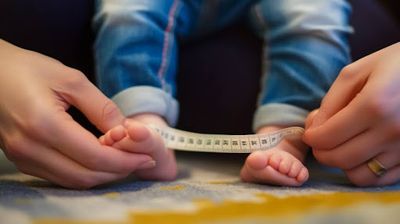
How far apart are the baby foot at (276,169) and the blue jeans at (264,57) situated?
0.12 m

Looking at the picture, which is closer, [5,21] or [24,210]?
[24,210]

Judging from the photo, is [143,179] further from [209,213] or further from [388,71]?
[388,71]

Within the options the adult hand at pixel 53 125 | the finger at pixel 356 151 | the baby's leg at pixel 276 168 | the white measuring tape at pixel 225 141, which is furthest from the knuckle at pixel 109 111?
the finger at pixel 356 151

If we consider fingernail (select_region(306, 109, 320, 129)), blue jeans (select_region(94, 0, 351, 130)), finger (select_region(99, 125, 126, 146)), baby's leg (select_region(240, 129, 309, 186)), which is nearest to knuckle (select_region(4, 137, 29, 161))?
finger (select_region(99, 125, 126, 146))

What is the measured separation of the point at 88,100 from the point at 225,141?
26cm

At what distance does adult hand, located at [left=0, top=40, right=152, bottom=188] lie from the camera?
0.71m

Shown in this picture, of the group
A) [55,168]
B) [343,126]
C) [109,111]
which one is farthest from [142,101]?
[343,126]

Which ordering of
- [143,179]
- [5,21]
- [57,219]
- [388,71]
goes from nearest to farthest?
[57,219]
[388,71]
[143,179]
[5,21]

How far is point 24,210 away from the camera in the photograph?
24.3 inches

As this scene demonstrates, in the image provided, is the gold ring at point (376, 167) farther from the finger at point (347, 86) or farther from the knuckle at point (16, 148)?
the knuckle at point (16, 148)

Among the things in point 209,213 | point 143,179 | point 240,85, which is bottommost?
point 209,213

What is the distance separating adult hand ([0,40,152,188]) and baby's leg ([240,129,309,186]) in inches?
7.0

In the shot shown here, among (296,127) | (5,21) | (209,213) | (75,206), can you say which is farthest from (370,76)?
(5,21)

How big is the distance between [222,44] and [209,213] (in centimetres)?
55
